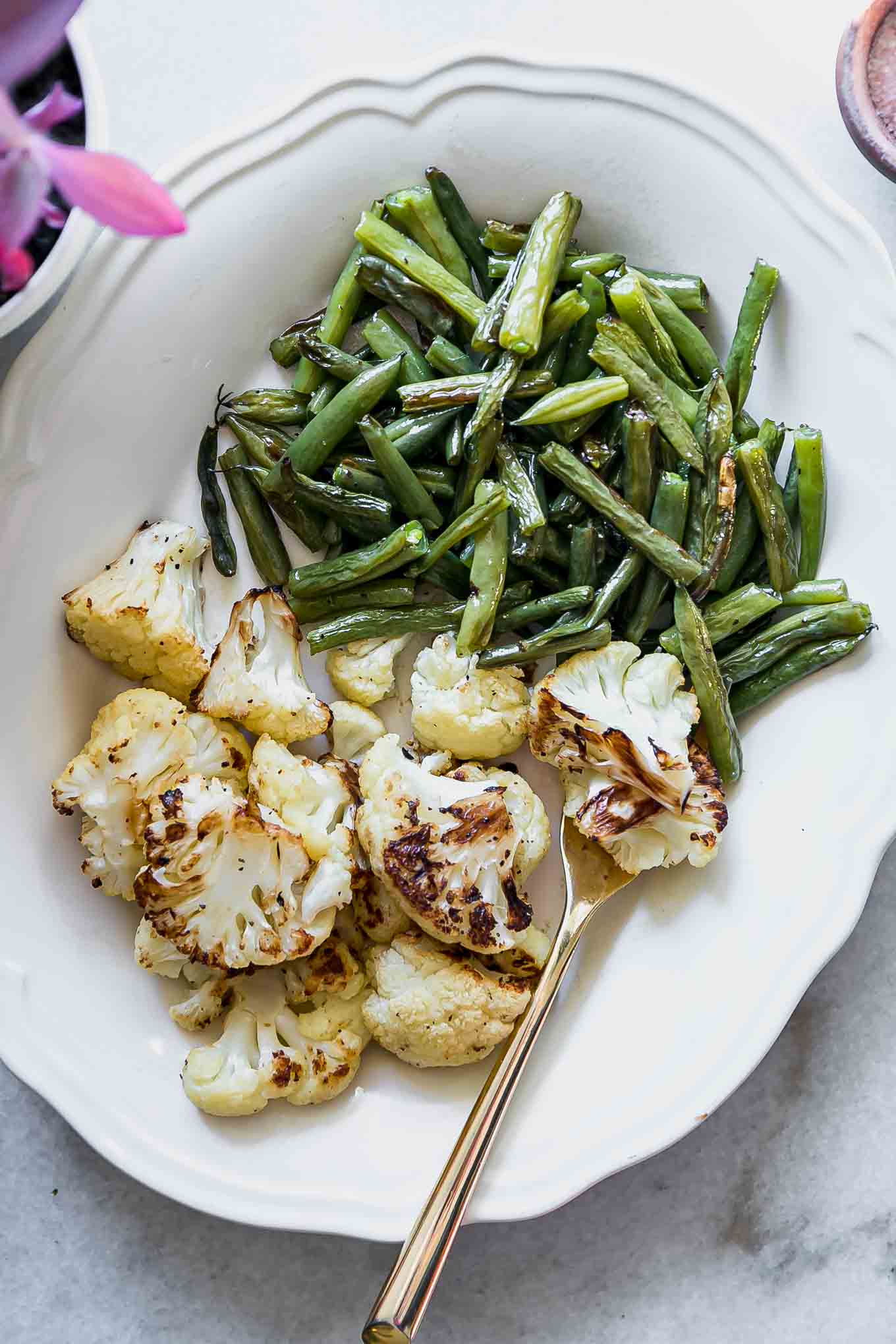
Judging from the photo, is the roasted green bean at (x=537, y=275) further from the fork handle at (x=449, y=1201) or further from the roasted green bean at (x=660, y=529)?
the fork handle at (x=449, y=1201)

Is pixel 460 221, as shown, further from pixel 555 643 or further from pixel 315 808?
pixel 315 808

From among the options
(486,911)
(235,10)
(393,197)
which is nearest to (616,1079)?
(486,911)

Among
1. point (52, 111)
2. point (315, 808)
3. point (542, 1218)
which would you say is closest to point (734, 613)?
point (315, 808)

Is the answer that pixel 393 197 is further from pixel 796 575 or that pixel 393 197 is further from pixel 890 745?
pixel 890 745

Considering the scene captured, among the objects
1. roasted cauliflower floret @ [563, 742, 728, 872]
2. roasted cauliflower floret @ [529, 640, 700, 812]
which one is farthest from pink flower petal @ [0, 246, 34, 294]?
roasted cauliflower floret @ [563, 742, 728, 872]

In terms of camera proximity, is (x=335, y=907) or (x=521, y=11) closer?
(x=335, y=907)

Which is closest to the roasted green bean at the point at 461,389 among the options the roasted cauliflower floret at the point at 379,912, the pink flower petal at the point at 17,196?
the roasted cauliflower floret at the point at 379,912
